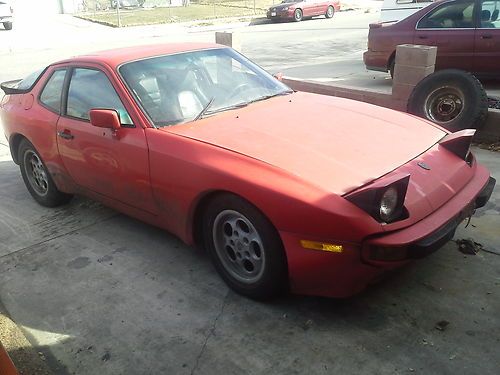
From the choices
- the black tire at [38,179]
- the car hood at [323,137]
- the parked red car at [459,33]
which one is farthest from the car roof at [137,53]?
the parked red car at [459,33]

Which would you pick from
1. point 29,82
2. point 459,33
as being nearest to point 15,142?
point 29,82

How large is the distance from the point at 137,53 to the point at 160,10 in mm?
Result: 29241

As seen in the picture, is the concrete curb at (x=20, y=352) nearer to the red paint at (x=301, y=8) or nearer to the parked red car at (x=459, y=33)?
the parked red car at (x=459, y=33)

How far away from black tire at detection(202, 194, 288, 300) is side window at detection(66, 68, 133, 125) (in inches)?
39.6

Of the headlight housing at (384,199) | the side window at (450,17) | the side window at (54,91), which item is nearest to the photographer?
the headlight housing at (384,199)

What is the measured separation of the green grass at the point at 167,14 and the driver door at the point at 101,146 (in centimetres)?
2210

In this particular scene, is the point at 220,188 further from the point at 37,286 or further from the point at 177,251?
the point at 37,286

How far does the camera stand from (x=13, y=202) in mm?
5082

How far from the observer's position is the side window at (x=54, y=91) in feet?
14.3

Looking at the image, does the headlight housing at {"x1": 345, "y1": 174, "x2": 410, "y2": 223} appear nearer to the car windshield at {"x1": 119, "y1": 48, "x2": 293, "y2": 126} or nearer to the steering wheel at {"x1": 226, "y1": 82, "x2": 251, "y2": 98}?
the car windshield at {"x1": 119, "y1": 48, "x2": 293, "y2": 126}

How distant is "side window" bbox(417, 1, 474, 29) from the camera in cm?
782

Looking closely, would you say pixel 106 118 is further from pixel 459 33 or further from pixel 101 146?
pixel 459 33

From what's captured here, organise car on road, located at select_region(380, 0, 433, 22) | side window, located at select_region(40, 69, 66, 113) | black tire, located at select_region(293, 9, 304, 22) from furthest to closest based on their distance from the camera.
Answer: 1. black tire, located at select_region(293, 9, 304, 22)
2. car on road, located at select_region(380, 0, 433, 22)
3. side window, located at select_region(40, 69, 66, 113)

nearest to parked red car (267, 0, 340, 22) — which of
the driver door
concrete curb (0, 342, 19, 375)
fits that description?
the driver door
